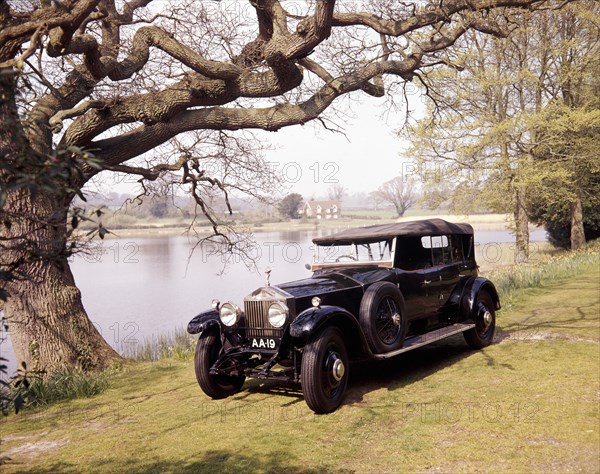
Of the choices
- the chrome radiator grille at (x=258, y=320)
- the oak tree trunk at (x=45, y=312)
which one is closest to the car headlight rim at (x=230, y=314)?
the chrome radiator grille at (x=258, y=320)

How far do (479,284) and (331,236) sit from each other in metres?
2.54

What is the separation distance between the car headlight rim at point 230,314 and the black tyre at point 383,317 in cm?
149

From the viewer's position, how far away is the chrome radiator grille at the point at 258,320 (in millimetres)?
6391

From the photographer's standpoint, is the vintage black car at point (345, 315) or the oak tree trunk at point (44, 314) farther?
the oak tree trunk at point (44, 314)

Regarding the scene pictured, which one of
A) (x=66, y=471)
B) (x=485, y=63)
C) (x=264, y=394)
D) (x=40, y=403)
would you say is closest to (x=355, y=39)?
(x=264, y=394)

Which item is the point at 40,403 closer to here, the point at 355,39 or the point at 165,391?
the point at 165,391

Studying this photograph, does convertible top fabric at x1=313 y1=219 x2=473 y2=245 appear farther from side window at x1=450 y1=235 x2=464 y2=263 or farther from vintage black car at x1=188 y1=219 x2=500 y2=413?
side window at x1=450 y1=235 x2=464 y2=263

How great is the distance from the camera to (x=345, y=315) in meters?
6.18

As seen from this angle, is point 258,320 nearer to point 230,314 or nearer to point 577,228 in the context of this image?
point 230,314

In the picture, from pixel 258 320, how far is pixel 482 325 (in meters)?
3.95

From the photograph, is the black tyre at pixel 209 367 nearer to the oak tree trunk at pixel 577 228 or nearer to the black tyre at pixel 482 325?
the black tyre at pixel 482 325

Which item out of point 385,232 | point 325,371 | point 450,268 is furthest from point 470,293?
point 325,371

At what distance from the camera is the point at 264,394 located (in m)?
6.92

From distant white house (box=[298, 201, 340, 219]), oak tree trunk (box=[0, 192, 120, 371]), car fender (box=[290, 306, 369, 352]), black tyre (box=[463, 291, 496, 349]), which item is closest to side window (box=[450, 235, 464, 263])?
black tyre (box=[463, 291, 496, 349])
